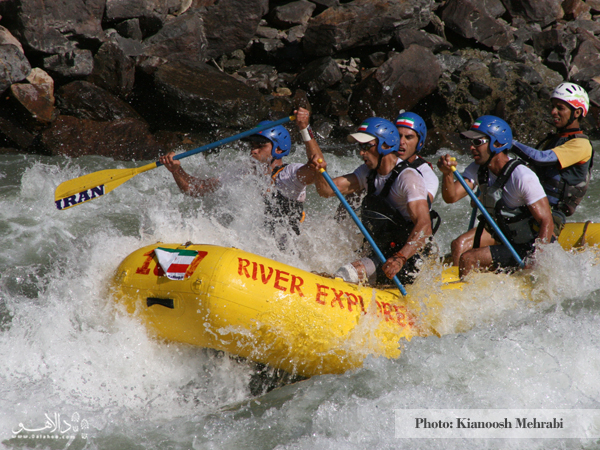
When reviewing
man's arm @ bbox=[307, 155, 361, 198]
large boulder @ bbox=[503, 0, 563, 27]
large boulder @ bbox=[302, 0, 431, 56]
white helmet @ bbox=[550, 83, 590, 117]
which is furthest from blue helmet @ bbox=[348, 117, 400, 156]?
large boulder @ bbox=[503, 0, 563, 27]

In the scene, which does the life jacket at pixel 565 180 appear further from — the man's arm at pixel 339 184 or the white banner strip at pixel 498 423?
the white banner strip at pixel 498 423

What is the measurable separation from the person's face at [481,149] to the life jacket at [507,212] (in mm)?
174

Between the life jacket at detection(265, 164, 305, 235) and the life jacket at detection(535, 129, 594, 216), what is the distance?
229 cm

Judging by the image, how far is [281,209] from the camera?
463cm

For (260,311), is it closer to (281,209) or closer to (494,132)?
(281,209)

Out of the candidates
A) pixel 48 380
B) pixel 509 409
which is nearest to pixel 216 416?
pixel 48 380

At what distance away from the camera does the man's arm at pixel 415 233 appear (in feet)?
12.5

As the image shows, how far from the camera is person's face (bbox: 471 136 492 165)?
4273 mm

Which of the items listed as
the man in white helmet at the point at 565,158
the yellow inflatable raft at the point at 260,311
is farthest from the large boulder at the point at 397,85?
the yellow inflatable raft at the point at 260,311

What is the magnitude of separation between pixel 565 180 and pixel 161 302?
3701mm

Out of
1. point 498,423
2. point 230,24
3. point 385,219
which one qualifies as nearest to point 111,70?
point 230,24

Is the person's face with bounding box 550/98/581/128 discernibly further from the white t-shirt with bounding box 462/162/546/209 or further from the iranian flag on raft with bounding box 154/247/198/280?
the iranian flag on raft with bounding box 154/247/198/280

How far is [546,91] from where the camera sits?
11766 mm

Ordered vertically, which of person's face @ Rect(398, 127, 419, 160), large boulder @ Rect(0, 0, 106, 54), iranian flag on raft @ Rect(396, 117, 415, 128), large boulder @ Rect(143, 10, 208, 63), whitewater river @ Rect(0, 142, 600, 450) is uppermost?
iranian flag on raft @ Rect(396, 117, 415, 128)
